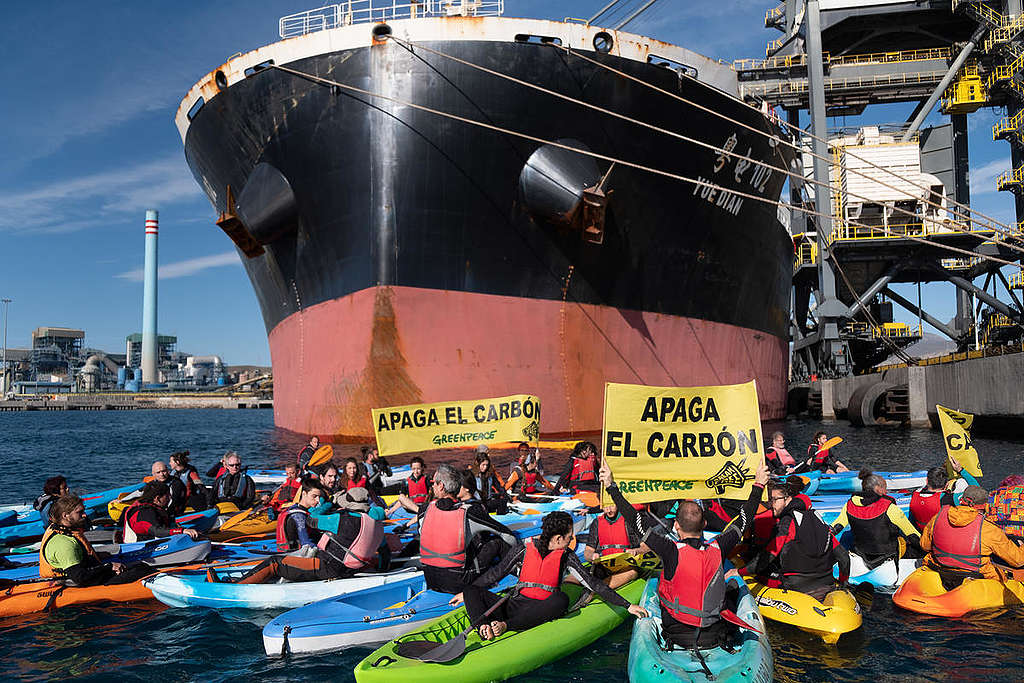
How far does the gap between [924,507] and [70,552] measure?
1130cm

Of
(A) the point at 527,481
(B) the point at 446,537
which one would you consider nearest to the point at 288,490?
(A) the point at 527,481

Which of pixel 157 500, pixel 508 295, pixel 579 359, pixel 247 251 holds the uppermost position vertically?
pixel 247 251

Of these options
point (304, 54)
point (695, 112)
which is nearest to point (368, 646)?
point (304, 54)

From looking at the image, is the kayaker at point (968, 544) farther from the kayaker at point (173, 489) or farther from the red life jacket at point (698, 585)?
the kayaker at point (173, 489)

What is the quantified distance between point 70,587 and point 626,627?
6.86 m

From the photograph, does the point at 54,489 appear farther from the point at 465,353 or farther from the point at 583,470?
the point at 465,353

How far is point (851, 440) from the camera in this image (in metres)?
26.6

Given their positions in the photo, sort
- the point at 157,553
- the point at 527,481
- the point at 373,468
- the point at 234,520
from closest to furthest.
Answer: the point at 157,553
the point at 234,520
the point at 527,481
the point at 373,468

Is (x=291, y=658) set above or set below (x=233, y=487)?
below

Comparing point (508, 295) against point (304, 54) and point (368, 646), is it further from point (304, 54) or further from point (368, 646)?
point (368, 646)

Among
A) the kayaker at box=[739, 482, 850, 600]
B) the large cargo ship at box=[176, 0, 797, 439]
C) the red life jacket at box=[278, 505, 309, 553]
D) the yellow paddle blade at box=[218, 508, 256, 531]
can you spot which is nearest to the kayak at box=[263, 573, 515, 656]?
the red life jacket at box=[278, 505, 309, 553]

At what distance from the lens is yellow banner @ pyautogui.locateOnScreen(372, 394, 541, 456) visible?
13445mm

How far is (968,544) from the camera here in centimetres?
805

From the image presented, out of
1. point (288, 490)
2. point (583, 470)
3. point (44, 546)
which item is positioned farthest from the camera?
point (583, 470)
